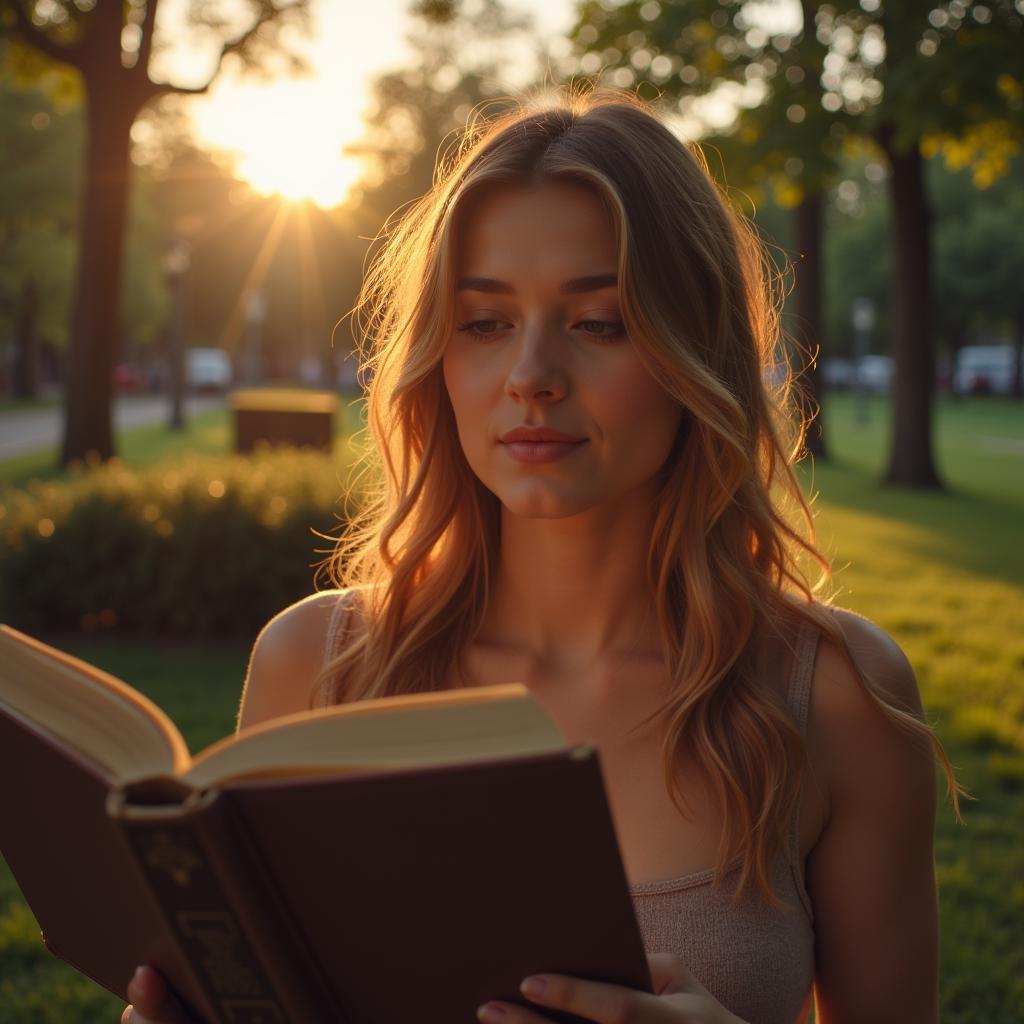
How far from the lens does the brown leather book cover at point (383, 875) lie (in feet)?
4.05

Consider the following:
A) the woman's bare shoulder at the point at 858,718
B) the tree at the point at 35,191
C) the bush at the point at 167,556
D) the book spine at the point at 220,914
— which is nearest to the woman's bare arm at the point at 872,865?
the woman's bare shoulder at the point at 858,718

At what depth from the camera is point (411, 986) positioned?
4.81ft

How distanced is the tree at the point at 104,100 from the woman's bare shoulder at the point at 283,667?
52.0ft

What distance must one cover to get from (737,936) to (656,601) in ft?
1.93

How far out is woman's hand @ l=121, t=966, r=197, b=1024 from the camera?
158 cm

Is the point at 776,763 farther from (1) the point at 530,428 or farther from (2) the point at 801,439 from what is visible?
(2) the point at 801,439

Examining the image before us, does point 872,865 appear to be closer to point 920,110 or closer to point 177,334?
point 920,110

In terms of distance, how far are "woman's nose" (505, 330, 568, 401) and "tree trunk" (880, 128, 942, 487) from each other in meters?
17.6

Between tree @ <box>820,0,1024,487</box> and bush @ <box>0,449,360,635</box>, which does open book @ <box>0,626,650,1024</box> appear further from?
tree @ <box>820,0,1024,487</box>

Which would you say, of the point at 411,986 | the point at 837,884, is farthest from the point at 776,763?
the point at 411,986

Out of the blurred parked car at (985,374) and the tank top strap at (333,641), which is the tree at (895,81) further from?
the blurred parked car at (985,374)

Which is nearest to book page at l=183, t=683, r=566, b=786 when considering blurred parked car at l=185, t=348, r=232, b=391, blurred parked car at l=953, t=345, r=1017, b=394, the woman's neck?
the woman's neck

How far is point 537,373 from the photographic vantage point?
2053 mm

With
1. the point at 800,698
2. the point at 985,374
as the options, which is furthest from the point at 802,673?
the point at 985,374
